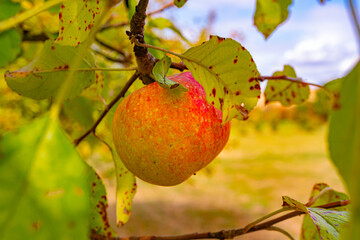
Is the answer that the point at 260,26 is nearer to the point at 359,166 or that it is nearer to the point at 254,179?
the point at 359,166

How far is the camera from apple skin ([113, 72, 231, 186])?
44cm

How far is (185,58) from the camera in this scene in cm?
44

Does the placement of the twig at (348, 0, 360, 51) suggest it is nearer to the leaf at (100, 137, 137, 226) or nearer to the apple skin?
the apple skin

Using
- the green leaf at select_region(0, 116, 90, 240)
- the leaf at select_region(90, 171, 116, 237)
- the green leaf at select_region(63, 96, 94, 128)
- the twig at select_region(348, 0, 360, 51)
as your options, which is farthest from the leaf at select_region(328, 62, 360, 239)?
the green leaf at select_region(63, 96, 94, 128)

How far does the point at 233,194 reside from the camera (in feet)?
13.7

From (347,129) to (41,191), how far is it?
0.18m

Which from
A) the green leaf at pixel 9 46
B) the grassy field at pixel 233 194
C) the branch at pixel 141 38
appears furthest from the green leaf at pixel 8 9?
the grassy field at pixel 233 194

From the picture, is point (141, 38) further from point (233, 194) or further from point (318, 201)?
point (233, 194)

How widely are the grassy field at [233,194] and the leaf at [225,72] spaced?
1.45 meters

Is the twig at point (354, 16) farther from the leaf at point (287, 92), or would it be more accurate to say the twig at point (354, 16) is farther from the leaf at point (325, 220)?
the leaf at point (287, 92)

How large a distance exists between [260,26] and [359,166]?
1.32ft

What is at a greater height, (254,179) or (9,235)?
(9,235)

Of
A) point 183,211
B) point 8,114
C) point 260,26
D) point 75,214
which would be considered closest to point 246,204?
point 183,211

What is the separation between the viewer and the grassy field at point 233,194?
329 centimetres
